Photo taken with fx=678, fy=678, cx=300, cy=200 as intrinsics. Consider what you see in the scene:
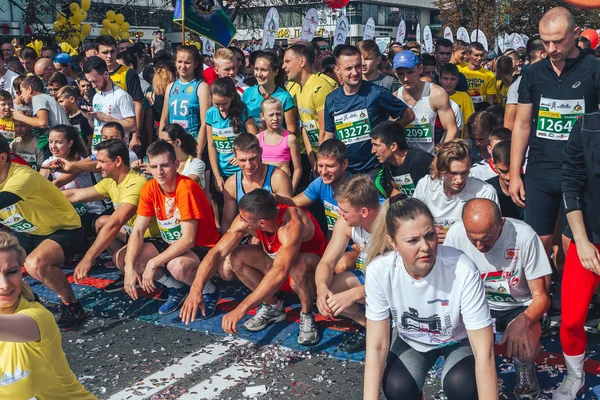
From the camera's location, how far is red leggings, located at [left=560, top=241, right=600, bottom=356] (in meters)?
3.79

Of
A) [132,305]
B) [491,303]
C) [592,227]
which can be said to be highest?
[592,227]

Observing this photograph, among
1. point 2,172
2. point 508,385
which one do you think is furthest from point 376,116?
point 2,172

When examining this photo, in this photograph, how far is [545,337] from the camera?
15.6 ft

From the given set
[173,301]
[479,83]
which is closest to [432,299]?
[173,301]

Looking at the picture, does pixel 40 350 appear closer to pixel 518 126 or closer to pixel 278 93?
pixel 518 126

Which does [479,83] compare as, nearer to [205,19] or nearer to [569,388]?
[205,19]

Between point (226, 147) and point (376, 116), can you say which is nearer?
point (376, 116)

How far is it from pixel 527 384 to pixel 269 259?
6.93 ft

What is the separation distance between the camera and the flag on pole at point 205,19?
32.2 feet

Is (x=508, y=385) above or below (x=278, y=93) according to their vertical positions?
below

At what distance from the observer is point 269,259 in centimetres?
523

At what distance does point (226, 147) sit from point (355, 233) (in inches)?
94.2

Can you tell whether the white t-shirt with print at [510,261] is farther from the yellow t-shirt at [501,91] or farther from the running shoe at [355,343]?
the yellow t-shirt at [501,91]

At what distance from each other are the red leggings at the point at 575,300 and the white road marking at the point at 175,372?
2.23 m
